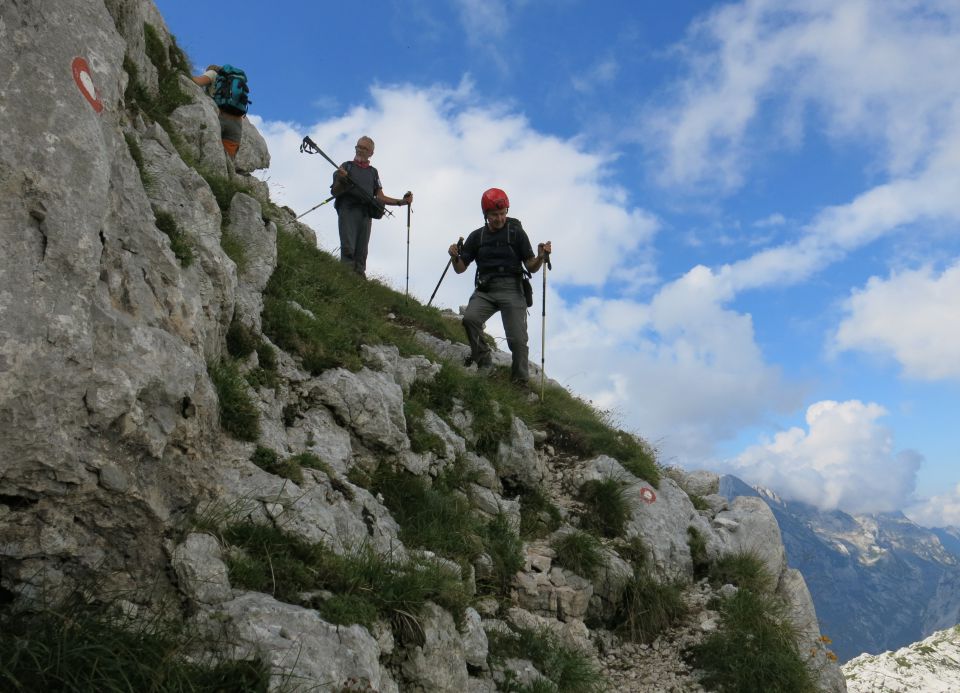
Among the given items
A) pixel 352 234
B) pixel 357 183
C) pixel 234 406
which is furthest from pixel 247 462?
pixel 357 183

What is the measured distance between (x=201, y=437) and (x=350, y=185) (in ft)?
36.4

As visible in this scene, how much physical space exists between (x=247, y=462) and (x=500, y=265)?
8427mm

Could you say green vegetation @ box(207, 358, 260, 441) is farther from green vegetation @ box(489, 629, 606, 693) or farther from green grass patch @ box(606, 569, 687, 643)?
green grass patch @ box(606, 569, 687, 643)

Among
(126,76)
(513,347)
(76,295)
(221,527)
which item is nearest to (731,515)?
(513,347)

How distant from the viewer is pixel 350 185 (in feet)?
54.3

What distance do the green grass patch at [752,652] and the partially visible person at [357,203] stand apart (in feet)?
36.3

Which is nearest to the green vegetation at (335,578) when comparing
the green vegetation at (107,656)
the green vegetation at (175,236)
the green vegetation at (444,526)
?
the green vegetation at (107,656)

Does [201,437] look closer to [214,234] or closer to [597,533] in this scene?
[214,234]

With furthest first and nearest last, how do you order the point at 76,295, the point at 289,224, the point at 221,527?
the point at 289,224, the point at 221,527, the point at 76,295

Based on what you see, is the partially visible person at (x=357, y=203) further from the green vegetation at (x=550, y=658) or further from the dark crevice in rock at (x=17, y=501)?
the dark crevice in rock at (x=17, y=501)

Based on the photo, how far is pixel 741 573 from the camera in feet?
38.6

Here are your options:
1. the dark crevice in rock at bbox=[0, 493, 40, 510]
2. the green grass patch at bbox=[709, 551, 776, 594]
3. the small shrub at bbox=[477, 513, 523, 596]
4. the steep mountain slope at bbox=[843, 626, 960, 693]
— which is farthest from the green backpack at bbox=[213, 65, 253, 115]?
the steep mountain slope at bbox=[843, 626, 960, 693]

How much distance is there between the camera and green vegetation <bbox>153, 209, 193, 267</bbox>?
767 centimetres

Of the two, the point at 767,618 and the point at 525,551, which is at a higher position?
the point at 525,551
